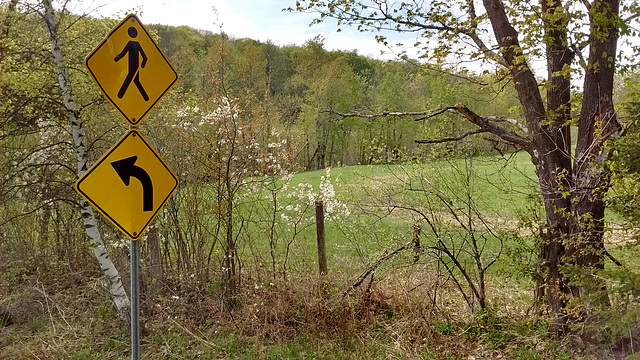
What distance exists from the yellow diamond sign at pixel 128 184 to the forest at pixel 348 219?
2021 millimetres

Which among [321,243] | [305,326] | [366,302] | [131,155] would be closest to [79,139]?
[131,155]

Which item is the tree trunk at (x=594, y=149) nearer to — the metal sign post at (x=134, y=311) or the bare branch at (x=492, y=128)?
the bare branch at (x=492, y=128)

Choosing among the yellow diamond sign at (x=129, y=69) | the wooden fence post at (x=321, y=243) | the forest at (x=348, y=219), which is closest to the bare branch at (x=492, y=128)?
the forest at (x=348, y=219)

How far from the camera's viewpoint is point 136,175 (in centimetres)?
285

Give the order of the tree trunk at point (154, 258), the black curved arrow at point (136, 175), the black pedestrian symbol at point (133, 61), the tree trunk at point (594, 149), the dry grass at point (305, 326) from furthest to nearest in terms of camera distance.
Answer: the tree trunk at point (154, 258)
the dry grass at point (305, 326)
the tree trunk at point (594, 149)
the black pedestrian symbol at point (133, 61)
the black curved arrow at point (136, 175)

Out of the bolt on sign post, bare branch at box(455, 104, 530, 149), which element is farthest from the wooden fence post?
the bolt on sign post

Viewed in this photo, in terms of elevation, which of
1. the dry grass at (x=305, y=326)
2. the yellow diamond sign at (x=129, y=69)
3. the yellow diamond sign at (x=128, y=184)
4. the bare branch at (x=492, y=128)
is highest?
the yellow diamond sign at (x=129, y=69)

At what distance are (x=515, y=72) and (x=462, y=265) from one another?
2626 mm

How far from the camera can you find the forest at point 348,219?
171 inches

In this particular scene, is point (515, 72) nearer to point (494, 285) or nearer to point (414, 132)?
point (494, 285)

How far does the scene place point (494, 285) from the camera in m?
6.35

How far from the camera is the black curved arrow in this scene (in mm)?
2769

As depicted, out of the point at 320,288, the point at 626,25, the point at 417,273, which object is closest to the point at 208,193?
the point at 320,288

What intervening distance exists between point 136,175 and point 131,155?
0.47 feet
